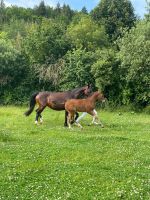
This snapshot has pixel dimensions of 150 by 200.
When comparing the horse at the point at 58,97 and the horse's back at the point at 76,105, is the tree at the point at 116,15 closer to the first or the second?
the horse at the point at 58,97

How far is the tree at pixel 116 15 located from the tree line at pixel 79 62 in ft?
3.85

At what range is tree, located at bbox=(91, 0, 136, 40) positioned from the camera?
61594 millimetres

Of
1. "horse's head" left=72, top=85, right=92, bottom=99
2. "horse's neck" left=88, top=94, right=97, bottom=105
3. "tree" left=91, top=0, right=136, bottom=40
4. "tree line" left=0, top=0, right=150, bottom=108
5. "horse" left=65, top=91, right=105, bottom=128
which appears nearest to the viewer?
"horse" left=65, top=91, right=105, bottom=128

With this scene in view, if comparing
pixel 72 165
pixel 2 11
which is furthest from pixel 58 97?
pixel 2 11

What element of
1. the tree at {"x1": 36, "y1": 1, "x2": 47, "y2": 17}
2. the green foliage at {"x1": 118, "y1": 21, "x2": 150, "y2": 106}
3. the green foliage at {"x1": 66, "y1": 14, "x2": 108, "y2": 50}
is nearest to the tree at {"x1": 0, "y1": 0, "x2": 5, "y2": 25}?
the tree at {"x1": 36, "y1": 1, "x2": 47, "y2": 17}

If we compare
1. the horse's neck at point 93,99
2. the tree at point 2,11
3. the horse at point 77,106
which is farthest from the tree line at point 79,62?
the tree at point 2,11

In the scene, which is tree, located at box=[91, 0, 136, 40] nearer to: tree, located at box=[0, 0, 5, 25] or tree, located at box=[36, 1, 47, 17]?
tree, located at box=[0, 0, 5, 25]

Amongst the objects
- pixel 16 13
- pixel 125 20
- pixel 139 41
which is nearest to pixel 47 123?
pixel 139 41

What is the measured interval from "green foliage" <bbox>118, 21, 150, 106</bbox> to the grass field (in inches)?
615

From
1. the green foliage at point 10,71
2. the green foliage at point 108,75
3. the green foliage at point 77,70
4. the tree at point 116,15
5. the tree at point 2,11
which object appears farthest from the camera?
the tree at point 2,11

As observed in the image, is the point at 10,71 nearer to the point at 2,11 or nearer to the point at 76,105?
the point at 76,105

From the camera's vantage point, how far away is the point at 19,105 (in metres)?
46.1

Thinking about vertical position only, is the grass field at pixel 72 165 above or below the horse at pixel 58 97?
below

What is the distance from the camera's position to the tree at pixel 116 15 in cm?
6159
